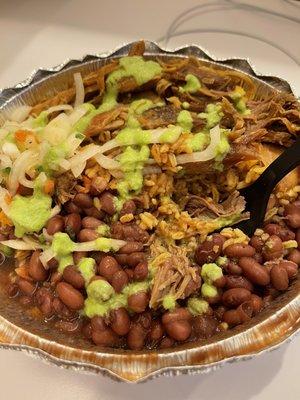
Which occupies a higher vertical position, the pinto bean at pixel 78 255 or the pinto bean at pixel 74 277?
the pinto bean at pixel 78 255

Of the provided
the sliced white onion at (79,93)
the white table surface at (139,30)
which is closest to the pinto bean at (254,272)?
the sliced white onion at (79,93)

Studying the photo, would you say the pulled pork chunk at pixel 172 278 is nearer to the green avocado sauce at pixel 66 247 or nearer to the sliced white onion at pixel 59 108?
the green avocado sauce at pixel 66 247

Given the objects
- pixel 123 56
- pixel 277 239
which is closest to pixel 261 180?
pixel 277 239

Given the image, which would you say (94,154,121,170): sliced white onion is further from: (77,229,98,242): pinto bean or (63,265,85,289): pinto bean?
(63,265,85,289): pinto bean

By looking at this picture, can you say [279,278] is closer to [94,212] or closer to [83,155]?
[94,212]

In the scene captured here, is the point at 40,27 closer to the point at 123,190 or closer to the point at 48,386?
the point at 123,190

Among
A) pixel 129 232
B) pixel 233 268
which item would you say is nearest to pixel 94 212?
pixel 129 232

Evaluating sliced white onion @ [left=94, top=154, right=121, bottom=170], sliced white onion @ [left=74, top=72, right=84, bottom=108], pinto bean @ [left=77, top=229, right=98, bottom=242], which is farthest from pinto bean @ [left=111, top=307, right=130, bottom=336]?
sliced white onion @ [left=74, top=72, right=84, bottom=108]
